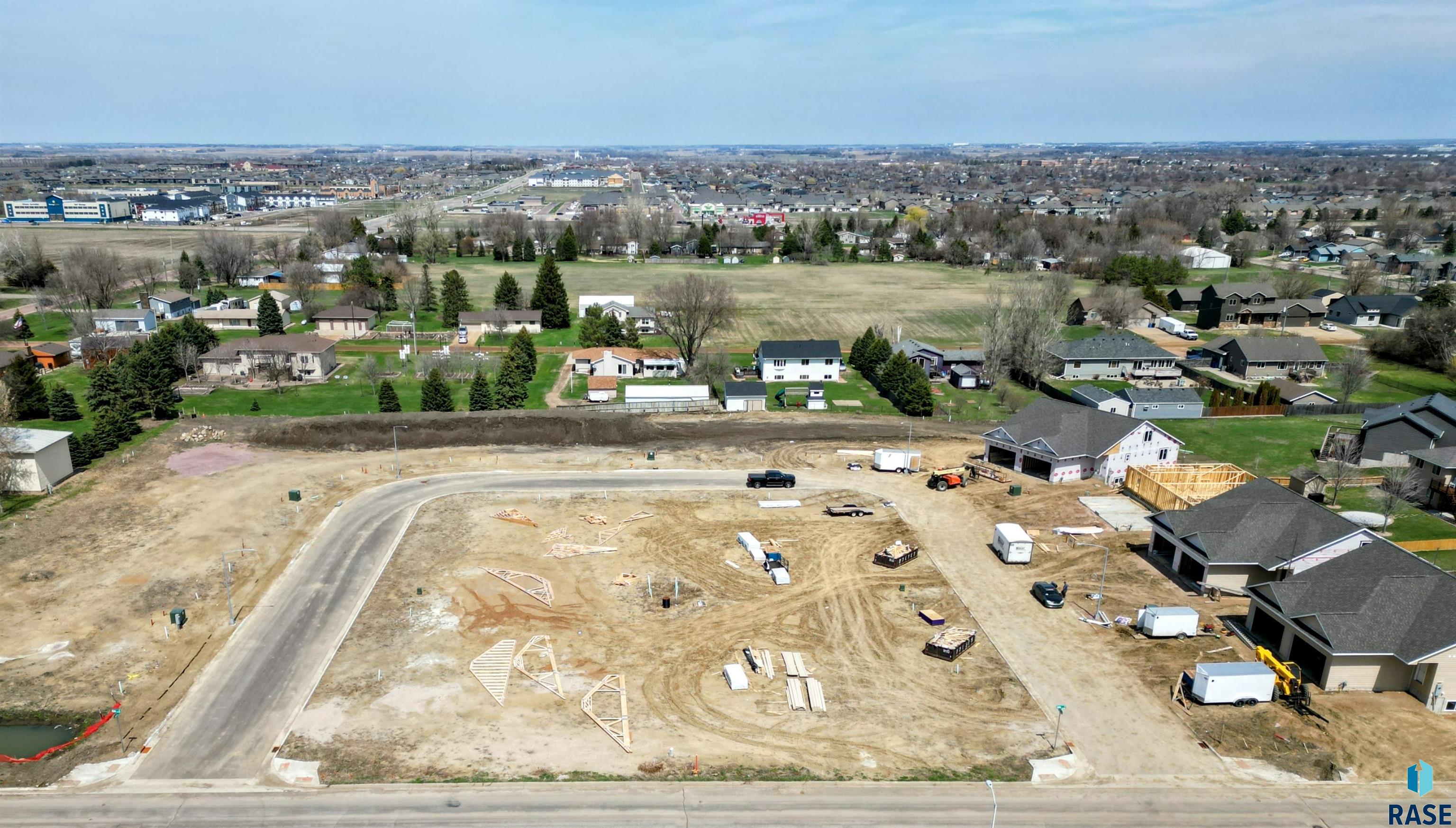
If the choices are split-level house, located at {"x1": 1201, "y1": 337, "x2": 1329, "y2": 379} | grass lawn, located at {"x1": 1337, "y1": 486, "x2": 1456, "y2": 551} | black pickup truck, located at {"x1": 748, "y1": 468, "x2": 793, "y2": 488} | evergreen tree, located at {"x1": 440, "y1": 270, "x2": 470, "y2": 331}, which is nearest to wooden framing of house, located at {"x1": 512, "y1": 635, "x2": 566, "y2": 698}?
black pickup truck, located at {"x1": 748, "y1": 468, "x2": 793, "y2": 488}

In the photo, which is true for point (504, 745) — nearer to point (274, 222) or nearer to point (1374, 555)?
point (1374, 555)

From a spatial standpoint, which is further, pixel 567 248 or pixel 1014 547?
pixel 567 248

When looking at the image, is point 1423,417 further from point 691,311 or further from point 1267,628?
point 691,311

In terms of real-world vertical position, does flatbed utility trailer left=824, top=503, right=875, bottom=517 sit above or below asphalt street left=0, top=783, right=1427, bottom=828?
above

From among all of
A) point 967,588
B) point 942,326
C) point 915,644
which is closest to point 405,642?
point 915,644

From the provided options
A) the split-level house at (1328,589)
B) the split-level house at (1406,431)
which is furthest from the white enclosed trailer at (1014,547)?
the split-level house at (1406,431)

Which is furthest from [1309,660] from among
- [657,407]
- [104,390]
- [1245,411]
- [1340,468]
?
[104,390]

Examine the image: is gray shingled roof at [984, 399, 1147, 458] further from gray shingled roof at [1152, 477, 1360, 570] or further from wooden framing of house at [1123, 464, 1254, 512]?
gray shingled roof at [1152, 477, 1360, 570]
